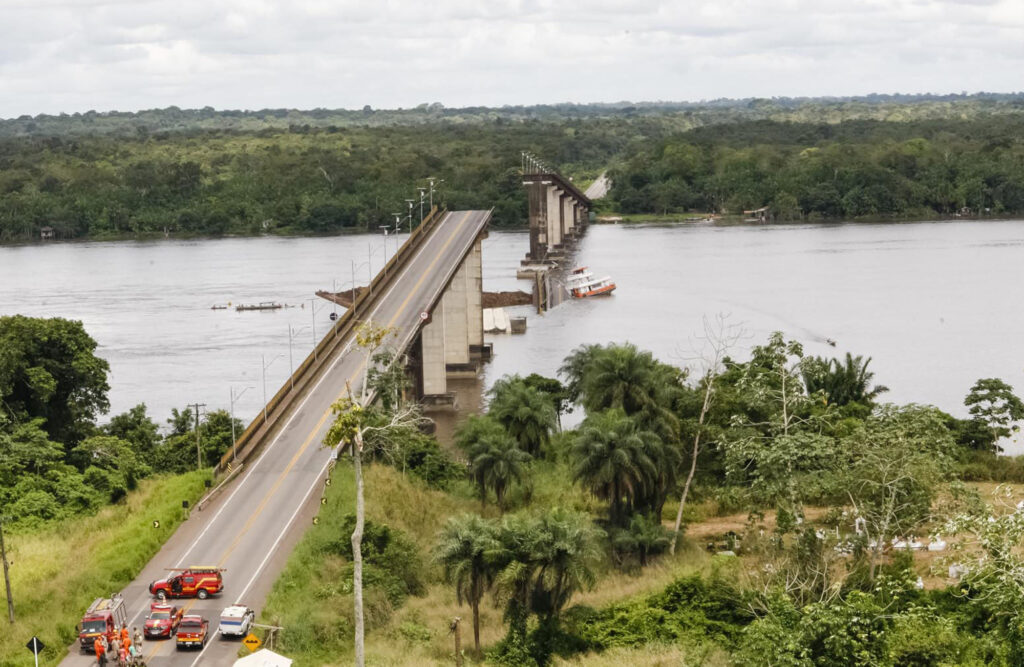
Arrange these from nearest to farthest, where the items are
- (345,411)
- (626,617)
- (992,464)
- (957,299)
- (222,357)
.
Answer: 1. (345,411)
2. (626,617)
3. (992,464)
4. (222,357)
5. (957,299)

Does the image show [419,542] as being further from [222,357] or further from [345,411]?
[222,357]

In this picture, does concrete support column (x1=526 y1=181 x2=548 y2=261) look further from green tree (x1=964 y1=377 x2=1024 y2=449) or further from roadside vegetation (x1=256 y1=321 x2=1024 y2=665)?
roadside vegetation (x1=256 y1=321 x2=1024 y2=665)

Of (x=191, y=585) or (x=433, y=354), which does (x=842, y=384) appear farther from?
(x=191, y=585)

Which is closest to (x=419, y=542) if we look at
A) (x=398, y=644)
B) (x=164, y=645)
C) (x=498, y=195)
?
(x=398, y=644)

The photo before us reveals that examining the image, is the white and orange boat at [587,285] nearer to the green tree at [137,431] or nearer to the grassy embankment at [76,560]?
the green tree at [137,431]

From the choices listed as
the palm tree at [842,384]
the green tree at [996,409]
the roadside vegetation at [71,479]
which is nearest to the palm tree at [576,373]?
the palm tree at [842,384]

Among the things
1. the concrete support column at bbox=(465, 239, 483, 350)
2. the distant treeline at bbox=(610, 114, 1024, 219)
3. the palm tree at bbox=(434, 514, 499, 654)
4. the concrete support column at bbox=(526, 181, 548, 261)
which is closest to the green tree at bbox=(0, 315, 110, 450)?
the palm tree at bbox=(434, 514, 499, 654)
